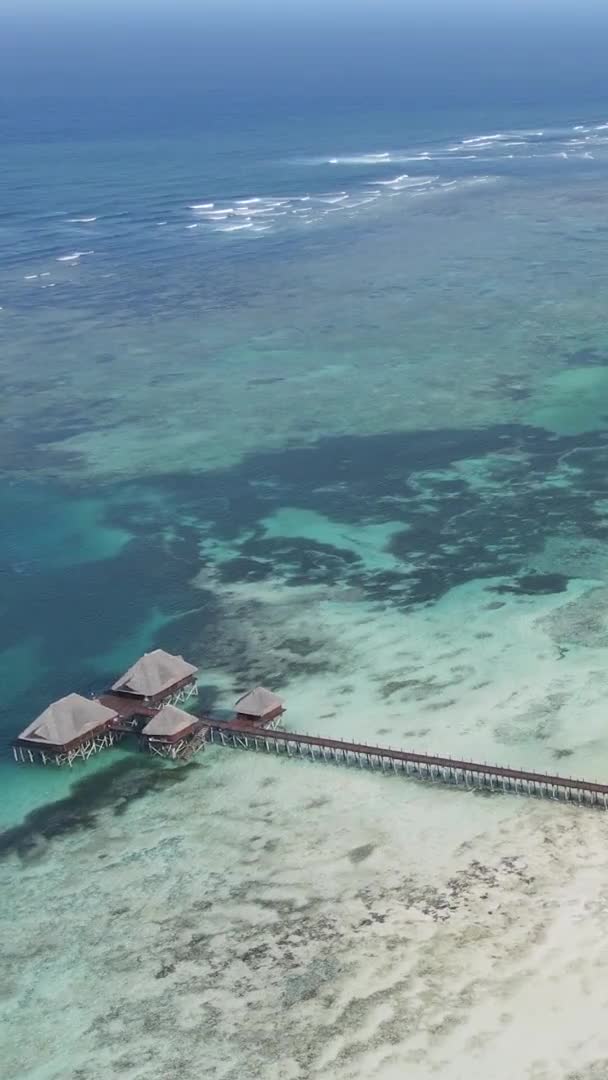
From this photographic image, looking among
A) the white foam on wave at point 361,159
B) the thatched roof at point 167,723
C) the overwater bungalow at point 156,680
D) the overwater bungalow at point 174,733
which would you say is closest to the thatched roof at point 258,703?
the overwater bungalow at point 174,733

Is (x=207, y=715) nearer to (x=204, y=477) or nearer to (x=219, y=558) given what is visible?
(x=219, y=558)

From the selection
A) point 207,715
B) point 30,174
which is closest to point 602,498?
point 207,715

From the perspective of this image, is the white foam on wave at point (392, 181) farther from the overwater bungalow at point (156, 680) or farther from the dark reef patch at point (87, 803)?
the dark reef patch at point (87, 803)

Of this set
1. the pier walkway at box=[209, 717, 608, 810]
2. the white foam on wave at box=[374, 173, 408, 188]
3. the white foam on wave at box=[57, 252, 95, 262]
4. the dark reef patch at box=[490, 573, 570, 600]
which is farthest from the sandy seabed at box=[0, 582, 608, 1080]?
the white foam on wave at box=[374, 173, 408, 188]

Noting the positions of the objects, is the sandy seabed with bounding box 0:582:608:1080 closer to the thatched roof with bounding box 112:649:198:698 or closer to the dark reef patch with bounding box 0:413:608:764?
the thatched roof with bounding box 112:649:198:698

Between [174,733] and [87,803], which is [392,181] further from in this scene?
[87,803]

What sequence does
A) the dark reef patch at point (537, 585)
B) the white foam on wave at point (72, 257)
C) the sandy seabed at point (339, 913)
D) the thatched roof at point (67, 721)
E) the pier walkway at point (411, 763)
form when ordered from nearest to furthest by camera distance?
1. the sandy seabed at point (339, 913)
2. the pier walkway at point (411, 763)
3. the thatched roof at point (67, 721)
4. the dark reef patch at point (537, 585)
5. the white foam on wave at point (72, 257)
